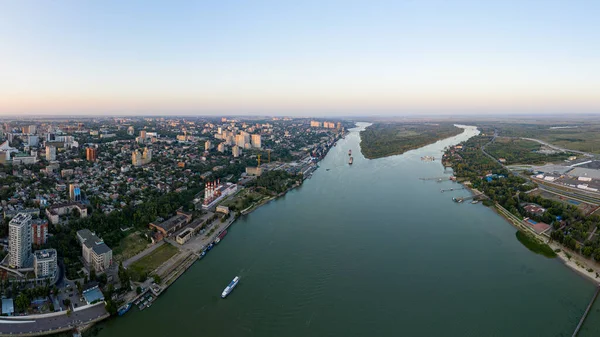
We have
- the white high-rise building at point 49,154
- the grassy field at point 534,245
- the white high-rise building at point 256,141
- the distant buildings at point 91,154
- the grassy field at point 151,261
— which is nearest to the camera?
the grassy field at point 151,261

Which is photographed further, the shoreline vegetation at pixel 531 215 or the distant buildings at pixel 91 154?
the distant buildings at pixel 91 154

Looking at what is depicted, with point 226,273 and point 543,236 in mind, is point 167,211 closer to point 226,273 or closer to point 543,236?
point 226,273

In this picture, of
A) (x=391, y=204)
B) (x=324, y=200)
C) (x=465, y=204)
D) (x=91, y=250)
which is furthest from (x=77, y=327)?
(x=465, y=204)

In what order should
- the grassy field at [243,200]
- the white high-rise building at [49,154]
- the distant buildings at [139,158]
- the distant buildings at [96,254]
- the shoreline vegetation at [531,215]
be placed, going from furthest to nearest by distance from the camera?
1. the distant buildings at [139,158]
2. the white high-rise building at [49,154]
3. the grassy field at [243,200]
4. the shoreline vegetation at [531,215]
5. the distant buildings at [96,254]

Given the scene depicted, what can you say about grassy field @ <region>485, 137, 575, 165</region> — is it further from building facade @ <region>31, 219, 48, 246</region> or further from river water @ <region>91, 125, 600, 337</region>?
building facade @ <region>31, 219, 48, 246</region>

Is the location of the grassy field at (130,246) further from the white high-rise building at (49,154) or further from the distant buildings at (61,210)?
the white high-rise building at (49,154)

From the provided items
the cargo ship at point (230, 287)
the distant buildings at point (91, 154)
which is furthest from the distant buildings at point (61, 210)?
the distant buildings at point (91, 154)

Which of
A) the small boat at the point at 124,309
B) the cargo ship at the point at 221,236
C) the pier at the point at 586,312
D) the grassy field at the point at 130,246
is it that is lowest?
the pier at the point at 586,312

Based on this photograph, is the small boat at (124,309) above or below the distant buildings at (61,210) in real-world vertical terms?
below
